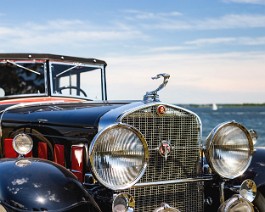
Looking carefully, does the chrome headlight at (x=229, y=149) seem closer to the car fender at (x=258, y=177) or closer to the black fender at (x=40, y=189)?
the car fender at (x=258, y=177)

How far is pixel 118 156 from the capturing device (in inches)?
180

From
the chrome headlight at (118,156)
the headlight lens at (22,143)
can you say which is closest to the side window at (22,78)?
the headlight lens at (22,143)

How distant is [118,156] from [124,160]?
7cm

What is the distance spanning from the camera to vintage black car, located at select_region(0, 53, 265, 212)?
14.3 feet

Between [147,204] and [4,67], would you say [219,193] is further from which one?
[4,67]

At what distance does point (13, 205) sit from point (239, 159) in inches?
89.3

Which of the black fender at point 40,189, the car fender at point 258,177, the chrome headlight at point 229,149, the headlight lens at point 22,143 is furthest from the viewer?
the car fender at point 258,177

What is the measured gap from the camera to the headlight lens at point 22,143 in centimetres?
491

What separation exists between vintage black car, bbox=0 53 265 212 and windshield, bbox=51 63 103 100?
0.64 metres

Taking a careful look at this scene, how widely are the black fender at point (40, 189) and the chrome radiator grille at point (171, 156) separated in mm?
698

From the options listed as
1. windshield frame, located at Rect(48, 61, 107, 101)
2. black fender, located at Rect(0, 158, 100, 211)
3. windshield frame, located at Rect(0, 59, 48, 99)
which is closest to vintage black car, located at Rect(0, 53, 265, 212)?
black fender, located at Rect(0, 158, 100, 211)

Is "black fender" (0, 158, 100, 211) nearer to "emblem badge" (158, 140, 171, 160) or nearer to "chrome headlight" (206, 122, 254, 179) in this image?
"emblem badge" (158, 140, 171, 160)

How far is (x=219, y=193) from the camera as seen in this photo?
5398mm

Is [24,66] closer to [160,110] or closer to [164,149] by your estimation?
[160,110]
